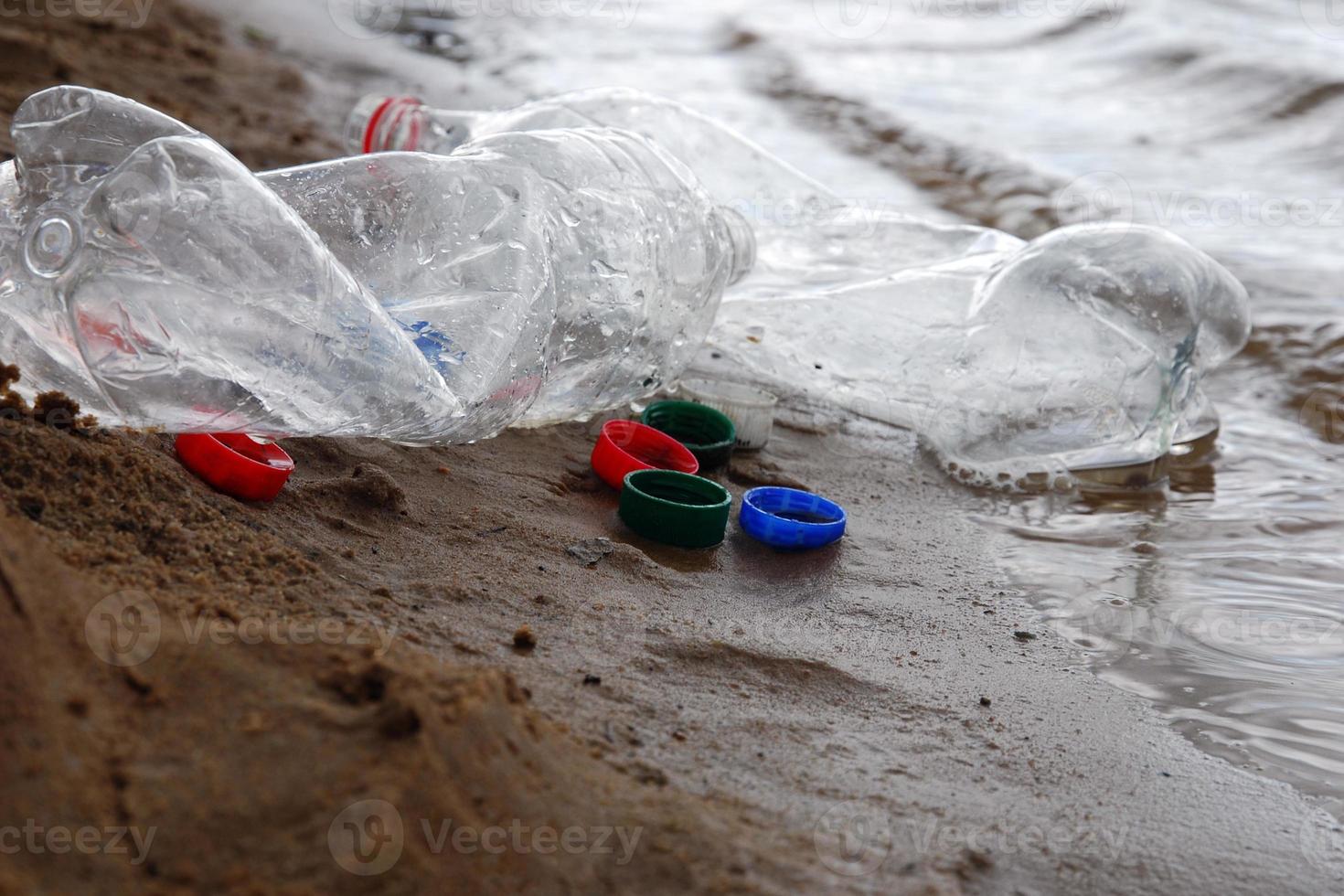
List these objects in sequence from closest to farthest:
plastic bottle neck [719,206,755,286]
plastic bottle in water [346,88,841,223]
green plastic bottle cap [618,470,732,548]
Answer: green plastic bottle cap [618,470,732,548] → plastic bottle neck [719,206,755,286] → plastic bottle in water [346,88,841,223]

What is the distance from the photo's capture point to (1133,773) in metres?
1.96

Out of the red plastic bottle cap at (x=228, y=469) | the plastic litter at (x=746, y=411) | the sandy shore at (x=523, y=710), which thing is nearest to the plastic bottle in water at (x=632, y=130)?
the plastic litter at (x=746, y=411)

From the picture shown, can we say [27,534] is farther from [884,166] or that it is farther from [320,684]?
[884,166]

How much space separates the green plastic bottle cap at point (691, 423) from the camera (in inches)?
124

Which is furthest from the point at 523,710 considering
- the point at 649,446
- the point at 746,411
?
the point at 746,411

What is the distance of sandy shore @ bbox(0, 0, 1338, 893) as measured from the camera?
4.24ft

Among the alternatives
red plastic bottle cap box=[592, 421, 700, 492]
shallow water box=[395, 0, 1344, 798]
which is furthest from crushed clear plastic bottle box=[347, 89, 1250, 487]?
red plastic bottle cap box=[592, 421, 700, 492]

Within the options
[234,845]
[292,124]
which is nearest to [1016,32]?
[292,124]

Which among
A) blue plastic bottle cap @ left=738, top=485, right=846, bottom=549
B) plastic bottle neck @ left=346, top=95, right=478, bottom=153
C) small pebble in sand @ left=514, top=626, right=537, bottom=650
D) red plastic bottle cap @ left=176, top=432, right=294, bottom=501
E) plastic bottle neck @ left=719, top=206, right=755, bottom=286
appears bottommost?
blue plastic bottle cap @ left=738, top=485, right=846, bottom=549

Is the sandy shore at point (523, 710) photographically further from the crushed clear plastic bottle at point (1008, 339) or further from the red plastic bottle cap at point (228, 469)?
the crushed clear plastic bottle at point (1008, 339)

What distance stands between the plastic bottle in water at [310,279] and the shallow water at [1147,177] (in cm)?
134

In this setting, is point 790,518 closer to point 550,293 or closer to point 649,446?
point 649,446

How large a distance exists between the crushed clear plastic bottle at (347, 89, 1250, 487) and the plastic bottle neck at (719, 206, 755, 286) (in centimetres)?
36

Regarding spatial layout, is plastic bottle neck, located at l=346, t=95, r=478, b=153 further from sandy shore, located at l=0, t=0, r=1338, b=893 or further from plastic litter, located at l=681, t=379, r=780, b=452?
sandy shore, located at l=0, t=0, r=1338, b=893
